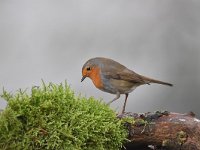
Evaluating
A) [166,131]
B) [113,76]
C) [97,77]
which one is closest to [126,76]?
[113,76]

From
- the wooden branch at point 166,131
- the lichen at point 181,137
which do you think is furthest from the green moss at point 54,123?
the lichen at point 181,137

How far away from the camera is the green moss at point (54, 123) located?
3.61m

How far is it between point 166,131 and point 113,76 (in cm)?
98

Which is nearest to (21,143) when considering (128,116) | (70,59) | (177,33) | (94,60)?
(128,116)

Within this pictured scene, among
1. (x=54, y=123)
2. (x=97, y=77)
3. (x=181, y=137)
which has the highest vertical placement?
(x=97, y=77)

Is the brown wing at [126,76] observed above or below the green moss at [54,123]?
above

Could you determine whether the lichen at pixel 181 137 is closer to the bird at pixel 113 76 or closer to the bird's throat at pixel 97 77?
the bird at pixel 113 76

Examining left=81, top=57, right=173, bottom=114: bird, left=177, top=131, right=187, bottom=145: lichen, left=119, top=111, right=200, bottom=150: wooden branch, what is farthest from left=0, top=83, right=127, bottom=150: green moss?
left=81, top=57, right=173, bottom=114: bird

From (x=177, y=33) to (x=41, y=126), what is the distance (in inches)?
180

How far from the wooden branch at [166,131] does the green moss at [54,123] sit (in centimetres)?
22

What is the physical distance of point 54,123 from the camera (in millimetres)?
3682

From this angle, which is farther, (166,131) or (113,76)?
(113,76)

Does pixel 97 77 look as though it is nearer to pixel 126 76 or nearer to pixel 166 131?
pixel 126 76

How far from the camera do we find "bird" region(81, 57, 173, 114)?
16.3ft
